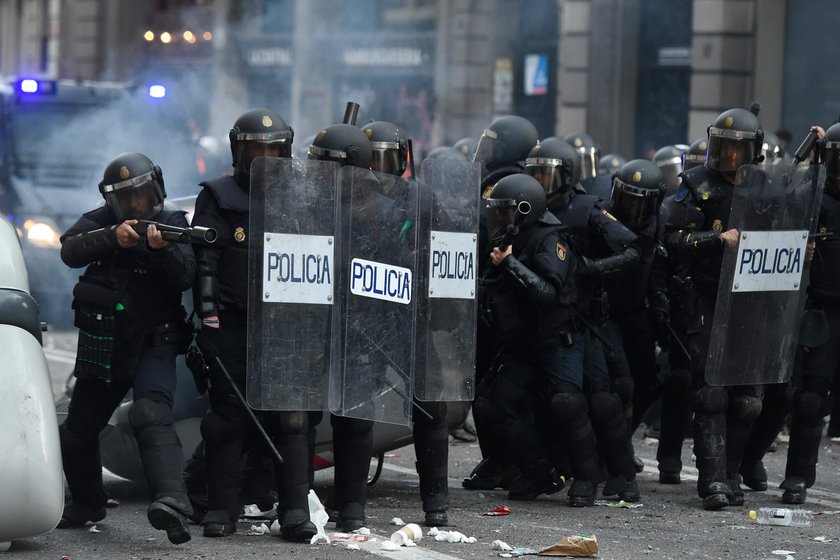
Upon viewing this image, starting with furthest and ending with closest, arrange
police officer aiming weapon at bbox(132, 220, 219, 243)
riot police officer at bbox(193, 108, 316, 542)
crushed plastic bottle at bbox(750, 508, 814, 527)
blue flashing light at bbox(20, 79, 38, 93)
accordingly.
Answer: blue flashing light at bbox(20, 79, 38, 93)
crushed plastic bottle at bbox(750, 508, 814, 527)
riot police officer at bbox(193, 108, 316, 542)
police officer aiming weapon at bbox(132, 220, 219, 243)

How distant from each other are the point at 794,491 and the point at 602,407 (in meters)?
0.97

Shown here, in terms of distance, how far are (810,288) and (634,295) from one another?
2.87 ft

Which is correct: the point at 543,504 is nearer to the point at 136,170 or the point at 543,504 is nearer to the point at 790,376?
the point at 790,376

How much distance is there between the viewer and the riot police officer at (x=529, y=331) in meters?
7.25

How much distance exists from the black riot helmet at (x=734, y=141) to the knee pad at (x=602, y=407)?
1.18 meters

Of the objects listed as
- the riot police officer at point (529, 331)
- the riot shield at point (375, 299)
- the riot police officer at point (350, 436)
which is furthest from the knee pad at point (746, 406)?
the riot police officer at point (350, 436)

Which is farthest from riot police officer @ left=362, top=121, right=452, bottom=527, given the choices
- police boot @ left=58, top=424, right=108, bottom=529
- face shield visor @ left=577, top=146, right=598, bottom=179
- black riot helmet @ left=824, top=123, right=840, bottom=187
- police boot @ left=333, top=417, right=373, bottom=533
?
face shield visor @ left=577, top=146, right=598, bottom=179

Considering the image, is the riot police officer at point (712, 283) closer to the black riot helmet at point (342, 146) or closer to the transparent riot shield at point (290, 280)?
the black riot helmet at point (342, 146)

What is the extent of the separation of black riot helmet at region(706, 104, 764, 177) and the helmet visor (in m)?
2.68

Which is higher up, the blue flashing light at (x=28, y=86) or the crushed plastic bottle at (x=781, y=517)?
the blue flashing light at (x=28, y=86)

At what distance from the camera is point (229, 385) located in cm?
640

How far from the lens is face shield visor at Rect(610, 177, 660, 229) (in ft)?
25.7

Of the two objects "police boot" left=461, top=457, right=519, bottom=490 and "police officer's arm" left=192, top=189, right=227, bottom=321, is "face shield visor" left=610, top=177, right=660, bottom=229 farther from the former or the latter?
"police officer's arm" left=192, top=189, right=227, bottom=321

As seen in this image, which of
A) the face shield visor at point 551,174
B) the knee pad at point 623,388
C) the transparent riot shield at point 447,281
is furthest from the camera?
the knee pad at point 623,388
